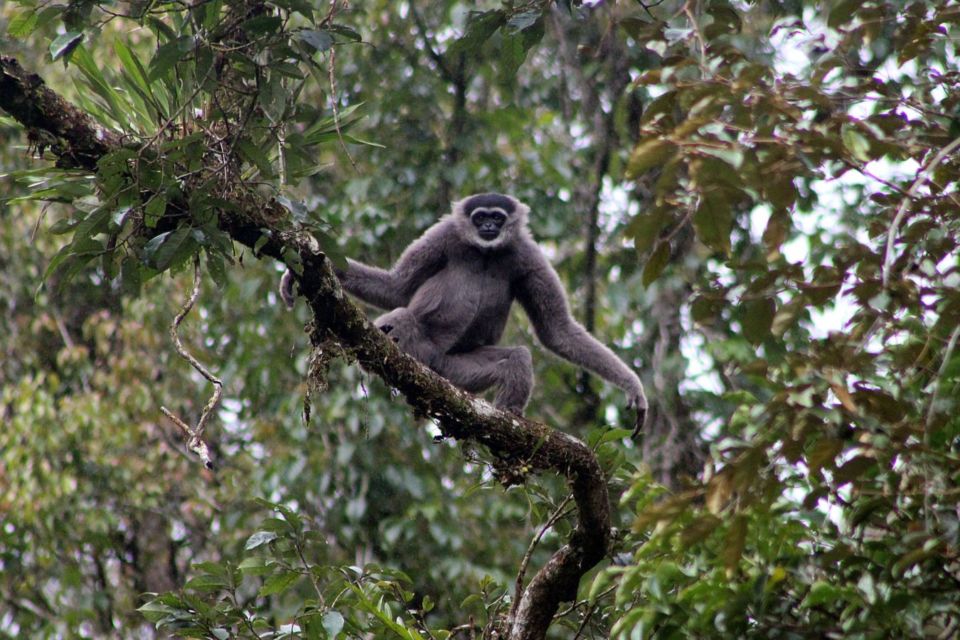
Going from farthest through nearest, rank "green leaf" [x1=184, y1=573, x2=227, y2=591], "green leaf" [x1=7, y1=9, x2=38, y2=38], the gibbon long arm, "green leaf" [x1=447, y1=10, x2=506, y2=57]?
1. the gibbon long arm
2. "green leaf" [x1=447, y1=10, x2=506, y2=57]
3. "green leaf" [x1=184, y1=573, x2=227, y2=591]
4. "green leaf" [x1=7, y1=9, x2=38, y2=38]

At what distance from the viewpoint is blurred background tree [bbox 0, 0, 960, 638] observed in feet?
9.41

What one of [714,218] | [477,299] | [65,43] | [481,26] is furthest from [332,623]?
[477,299]

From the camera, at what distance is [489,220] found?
6.69 meters

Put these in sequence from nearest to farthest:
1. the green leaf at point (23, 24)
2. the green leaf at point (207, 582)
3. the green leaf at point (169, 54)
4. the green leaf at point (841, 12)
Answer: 1. the green leaf at point (841, 12)
2. the green leaf at point (169, 54)
3. the green leaf at point (23, 24)
4. the green leaf at point (207, 582)

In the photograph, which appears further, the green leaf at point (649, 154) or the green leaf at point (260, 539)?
the green leaf at point (260, 539)

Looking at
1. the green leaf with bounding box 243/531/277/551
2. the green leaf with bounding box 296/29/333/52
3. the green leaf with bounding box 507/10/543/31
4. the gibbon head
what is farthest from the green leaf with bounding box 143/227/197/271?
the gibbon head

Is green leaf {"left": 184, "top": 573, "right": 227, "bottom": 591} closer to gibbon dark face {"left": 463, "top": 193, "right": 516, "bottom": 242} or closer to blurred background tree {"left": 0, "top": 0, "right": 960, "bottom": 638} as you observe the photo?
blurred background tree {"left": 0, "top": 0, "right": 960, "bottom": 638}

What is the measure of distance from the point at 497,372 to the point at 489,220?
1.10 metres

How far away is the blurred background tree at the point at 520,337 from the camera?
2.87 m

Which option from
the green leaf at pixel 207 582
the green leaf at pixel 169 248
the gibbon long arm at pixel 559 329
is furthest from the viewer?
the gibbon long arm at pixel 559 329

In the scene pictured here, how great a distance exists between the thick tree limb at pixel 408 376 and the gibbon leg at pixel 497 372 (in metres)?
1.00

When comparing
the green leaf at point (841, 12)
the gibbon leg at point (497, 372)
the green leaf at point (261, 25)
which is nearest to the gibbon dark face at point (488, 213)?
the gibbon leg at point (497, 372)

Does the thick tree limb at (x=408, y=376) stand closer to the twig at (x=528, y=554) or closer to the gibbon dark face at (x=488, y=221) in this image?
the twig at (x=528, y=554)

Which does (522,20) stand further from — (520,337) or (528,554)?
(520,337)
